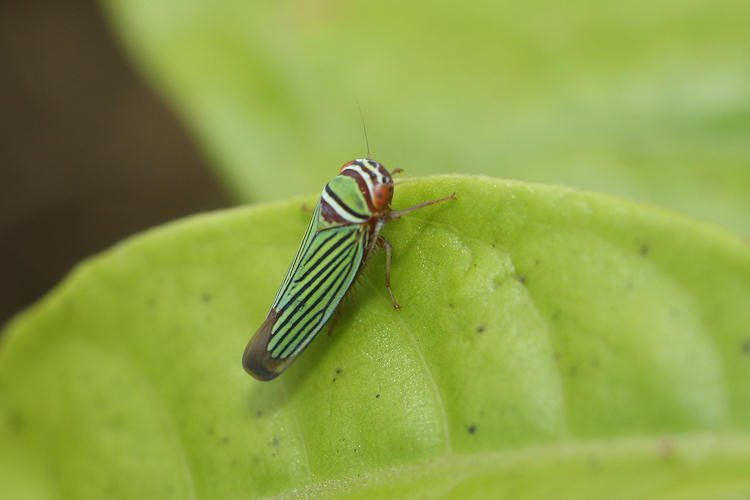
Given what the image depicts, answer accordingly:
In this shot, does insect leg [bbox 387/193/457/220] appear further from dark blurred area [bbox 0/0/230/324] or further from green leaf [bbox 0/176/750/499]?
dark blurred area [bbox 0/0/230/324]

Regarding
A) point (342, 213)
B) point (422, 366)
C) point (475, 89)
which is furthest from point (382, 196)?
point (475, 89)

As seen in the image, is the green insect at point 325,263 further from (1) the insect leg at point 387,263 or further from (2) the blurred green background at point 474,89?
(2) the blurred green background at point 474,89

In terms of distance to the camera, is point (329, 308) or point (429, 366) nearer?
point (429, 366)

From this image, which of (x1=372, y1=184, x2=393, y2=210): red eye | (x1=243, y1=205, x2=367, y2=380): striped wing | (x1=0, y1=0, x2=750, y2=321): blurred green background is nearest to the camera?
(x1=243, y1=205, x2=367, y2=380): striped wing

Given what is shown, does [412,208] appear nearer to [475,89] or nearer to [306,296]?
[306,296]

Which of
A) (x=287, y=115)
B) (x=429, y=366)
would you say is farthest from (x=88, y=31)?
(x=429, y=366)

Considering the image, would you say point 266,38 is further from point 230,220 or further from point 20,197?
point 20,197

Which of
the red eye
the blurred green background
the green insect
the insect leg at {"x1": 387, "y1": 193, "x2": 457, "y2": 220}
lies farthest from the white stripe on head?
the blurred green background
